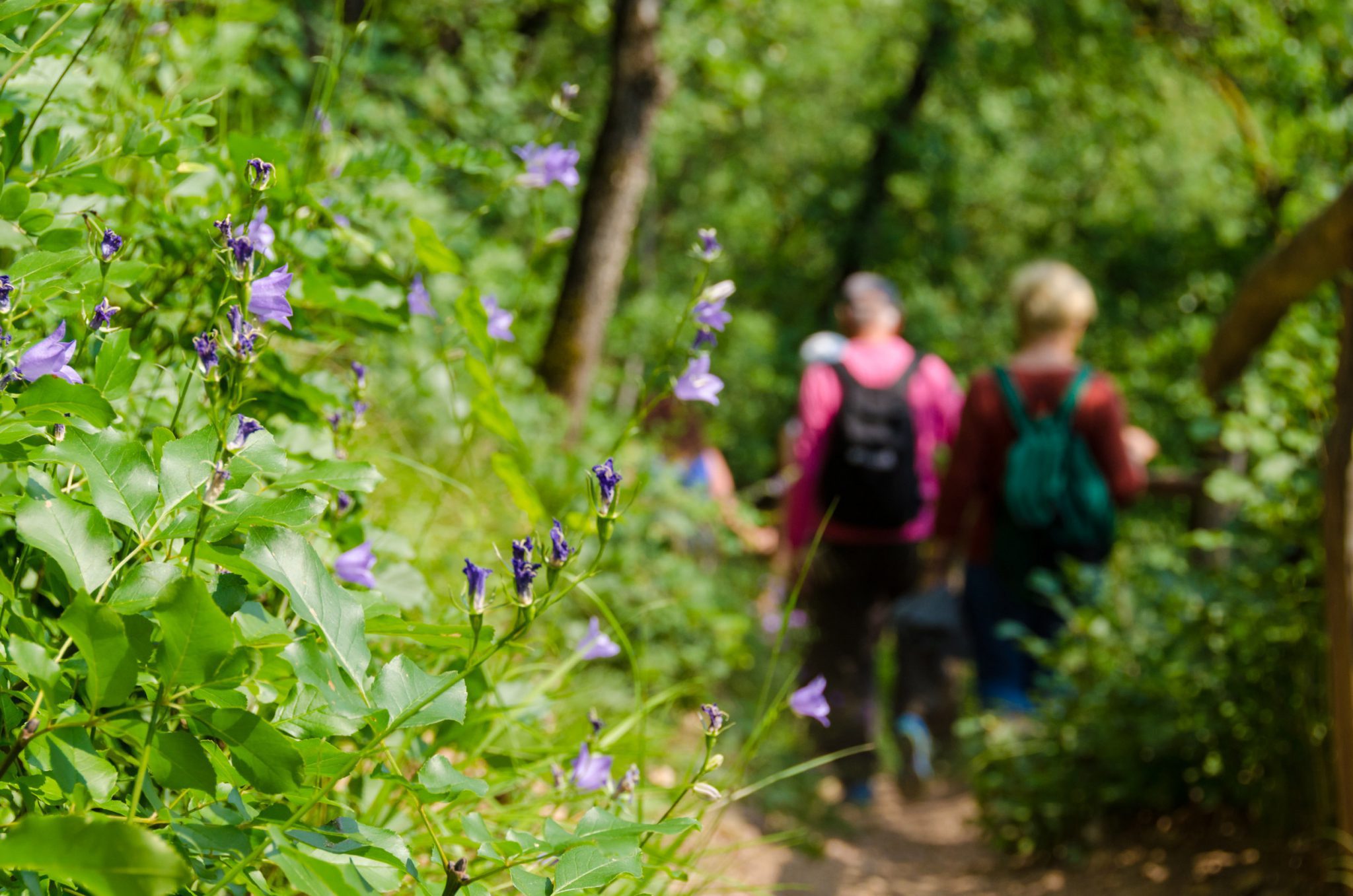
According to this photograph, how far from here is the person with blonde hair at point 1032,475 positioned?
424 centimetres

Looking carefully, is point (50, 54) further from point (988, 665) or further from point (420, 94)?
point (420, 94)

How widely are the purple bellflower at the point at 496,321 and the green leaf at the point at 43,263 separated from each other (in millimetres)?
613

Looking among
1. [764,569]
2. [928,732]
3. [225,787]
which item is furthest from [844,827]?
[225,787]

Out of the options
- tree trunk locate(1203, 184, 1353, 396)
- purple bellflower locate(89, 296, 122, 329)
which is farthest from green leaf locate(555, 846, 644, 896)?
tree trunk locate(1203, 184, 1353, 396)

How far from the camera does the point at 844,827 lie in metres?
4.72

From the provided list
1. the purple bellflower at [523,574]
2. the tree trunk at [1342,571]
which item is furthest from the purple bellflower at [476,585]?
the tree trunk at [1342,571]

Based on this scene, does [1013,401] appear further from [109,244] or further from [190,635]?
[190,635]

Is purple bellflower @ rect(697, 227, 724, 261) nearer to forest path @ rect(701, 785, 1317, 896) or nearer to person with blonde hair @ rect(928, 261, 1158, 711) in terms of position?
forest path @ rect(701, 785, 1317, 896)

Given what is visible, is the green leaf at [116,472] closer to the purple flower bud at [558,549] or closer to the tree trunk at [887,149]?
the purple flower bud at [558,549]

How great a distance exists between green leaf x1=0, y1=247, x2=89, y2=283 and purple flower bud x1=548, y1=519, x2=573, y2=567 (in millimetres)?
480

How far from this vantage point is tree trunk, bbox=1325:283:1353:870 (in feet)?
8.35

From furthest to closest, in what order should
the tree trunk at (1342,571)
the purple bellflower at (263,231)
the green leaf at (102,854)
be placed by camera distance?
the tree trunk at (1342,571), the purple bellflower at (263,231), the green leaf at (102,854)

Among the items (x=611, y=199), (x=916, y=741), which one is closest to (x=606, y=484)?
(x=916, y=741)

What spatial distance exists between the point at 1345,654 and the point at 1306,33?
5.16m
